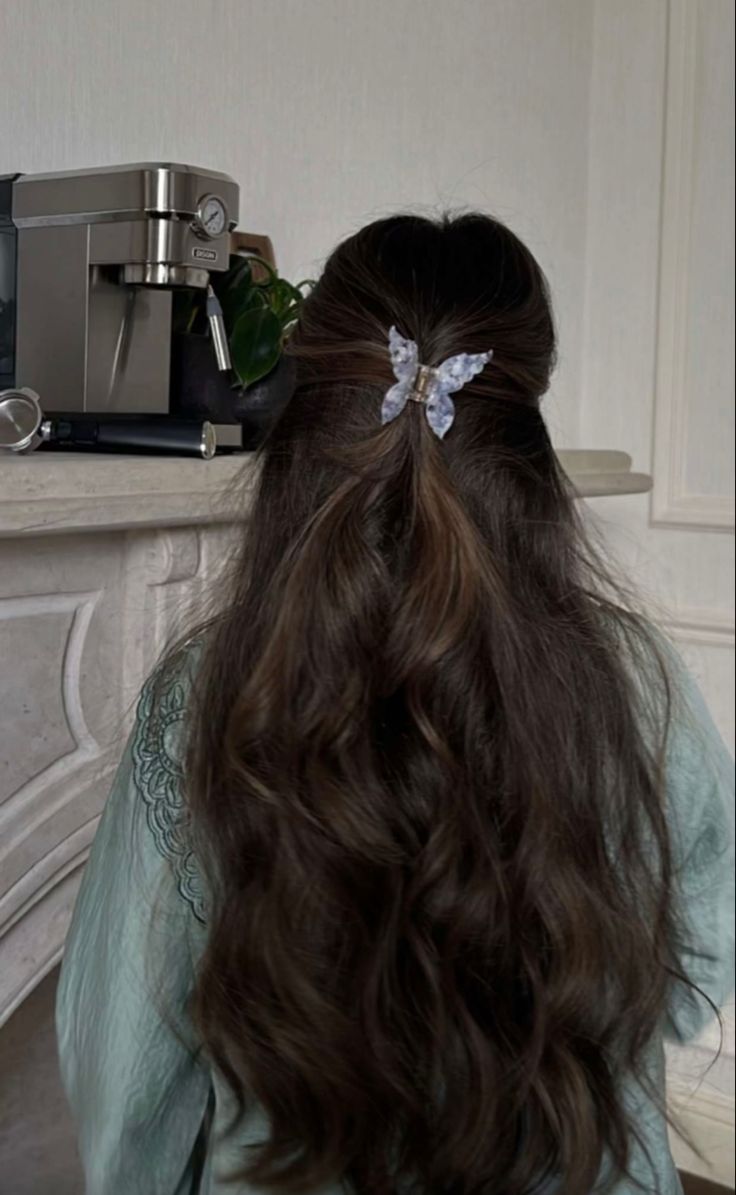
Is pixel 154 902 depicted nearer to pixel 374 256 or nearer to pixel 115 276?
pixel 374 256

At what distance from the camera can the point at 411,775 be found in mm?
832

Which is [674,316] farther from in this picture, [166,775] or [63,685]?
[166,775]

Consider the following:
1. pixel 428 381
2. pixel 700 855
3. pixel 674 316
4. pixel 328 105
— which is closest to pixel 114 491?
pixel 428 381

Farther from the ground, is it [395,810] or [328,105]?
[328,105]

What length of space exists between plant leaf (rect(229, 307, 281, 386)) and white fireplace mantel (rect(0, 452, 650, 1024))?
101 millimetres

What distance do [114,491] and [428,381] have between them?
357mm

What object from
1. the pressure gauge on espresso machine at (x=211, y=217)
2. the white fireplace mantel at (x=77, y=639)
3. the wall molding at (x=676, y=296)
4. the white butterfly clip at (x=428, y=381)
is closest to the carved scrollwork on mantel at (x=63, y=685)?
the white fireplace mantel at (x=77, y=639)

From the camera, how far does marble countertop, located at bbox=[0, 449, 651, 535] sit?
1011mm

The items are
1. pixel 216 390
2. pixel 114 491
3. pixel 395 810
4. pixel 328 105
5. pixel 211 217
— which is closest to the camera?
pixel 395 810

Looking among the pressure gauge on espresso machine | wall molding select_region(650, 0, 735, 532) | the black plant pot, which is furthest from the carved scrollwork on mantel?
wall molding select_region(650, 0, 735, 532)

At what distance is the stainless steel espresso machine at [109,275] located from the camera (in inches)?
47.0

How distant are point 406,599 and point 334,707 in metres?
0.08

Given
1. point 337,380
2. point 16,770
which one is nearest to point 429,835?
point 337,380

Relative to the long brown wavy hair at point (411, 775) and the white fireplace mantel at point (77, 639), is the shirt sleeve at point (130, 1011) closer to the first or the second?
the long brown wavy hair at point (411, 775)
